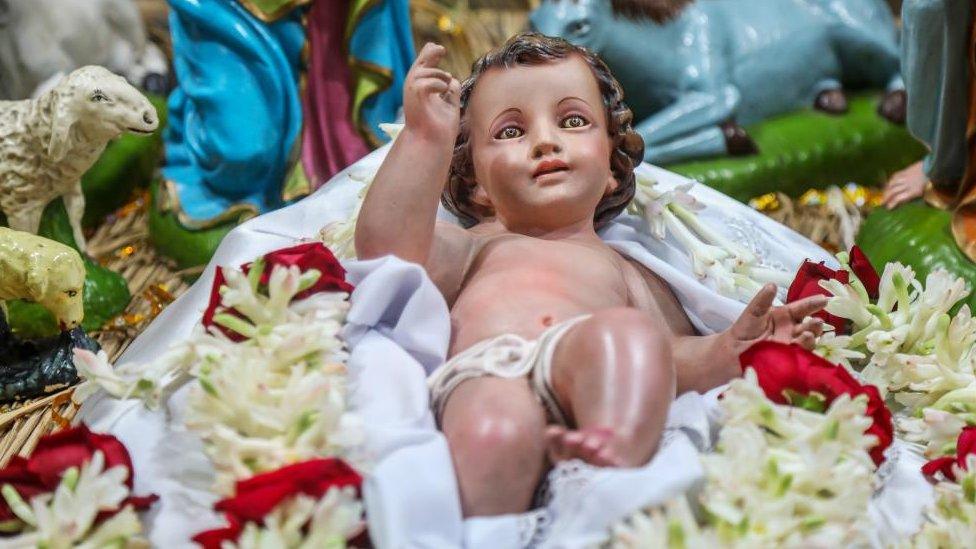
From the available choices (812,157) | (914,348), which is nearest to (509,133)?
(914,348)

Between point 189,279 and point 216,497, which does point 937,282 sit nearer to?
point 216,497

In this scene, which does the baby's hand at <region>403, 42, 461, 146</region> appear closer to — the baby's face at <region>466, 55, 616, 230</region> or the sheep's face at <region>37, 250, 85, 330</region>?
the baby's face at <region>466, 55, 616, 230</region>

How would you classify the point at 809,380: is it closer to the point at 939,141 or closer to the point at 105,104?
the point at 939,141

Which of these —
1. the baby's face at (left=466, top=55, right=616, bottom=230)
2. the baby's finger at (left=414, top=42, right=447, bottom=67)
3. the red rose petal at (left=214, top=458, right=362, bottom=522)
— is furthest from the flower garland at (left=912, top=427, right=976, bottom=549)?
the baby's finger at (left=414, top=42, right=447, bottom=67)

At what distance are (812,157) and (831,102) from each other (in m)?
0.27

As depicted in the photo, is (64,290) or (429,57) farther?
(64,290)

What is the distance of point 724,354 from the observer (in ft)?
5.37

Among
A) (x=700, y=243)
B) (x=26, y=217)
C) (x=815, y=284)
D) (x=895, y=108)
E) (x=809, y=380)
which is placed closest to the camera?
(x=809, y=380)

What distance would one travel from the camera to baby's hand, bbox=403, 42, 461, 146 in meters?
1.58

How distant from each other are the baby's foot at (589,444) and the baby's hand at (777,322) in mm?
385

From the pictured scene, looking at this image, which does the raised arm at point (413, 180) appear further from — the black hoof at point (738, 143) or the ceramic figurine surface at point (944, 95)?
the black hoof at point (738, 143)

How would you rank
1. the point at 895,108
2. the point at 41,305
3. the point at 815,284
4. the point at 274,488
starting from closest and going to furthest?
the point at 274,488 < the point at 815,284 < the point at 41,305 < the point at 895,108

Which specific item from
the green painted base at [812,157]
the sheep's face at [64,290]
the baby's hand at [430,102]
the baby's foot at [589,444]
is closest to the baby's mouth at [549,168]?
the baby's hand at [430,102]

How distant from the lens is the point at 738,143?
10.5 feet
